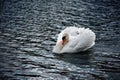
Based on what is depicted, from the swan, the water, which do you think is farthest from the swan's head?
the water

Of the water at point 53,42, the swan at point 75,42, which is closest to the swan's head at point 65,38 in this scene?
the swan at point 75,42

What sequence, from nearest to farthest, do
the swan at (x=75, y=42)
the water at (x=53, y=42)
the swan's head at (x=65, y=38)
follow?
the water at (x=53, y=42), the swan at (x=75, y=42), the swan's head at (x=65, y=38)

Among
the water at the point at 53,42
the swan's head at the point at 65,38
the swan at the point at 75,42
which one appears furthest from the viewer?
the swan's head at the point at 65,38

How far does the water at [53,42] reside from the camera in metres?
17.5

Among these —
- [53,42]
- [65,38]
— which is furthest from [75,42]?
[53,42]

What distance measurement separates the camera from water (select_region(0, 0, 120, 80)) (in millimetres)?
17453

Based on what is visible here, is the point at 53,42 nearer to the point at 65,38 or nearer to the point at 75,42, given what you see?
the point at 65,38

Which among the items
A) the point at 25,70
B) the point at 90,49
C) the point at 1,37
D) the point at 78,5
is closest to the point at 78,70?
the point at 25,70

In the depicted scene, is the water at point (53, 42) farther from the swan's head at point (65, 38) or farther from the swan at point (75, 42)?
the swan's head at point (65, 38)

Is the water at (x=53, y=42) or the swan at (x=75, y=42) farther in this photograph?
the swan at (x=75, y=42)

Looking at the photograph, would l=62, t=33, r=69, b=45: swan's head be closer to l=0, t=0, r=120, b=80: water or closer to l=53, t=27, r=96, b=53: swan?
l=53, t=27, r=96, b=53: swan

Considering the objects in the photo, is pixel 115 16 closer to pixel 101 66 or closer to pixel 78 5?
pixel 78 5

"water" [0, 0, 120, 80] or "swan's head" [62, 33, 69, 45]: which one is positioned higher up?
"swan's head" [62, 33, 69, 45]

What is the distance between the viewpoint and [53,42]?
2398 cm
